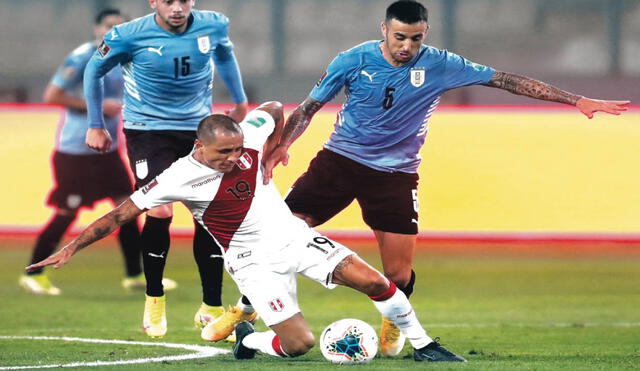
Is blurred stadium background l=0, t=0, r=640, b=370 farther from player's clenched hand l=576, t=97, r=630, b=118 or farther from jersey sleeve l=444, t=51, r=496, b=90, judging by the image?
jersey sleeve l=444, t=51, r=496, b=90

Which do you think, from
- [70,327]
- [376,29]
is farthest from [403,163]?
[376,29]

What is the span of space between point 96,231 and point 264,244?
949mm

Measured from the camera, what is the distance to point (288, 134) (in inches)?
286

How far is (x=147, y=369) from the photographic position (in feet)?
21.8

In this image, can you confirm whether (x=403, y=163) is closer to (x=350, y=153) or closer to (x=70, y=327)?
(x=350, y=153)

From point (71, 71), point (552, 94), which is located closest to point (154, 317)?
point (552, 94)

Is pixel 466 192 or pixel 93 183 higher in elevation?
pixel 93 183

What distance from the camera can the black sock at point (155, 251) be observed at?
7852 millimetres

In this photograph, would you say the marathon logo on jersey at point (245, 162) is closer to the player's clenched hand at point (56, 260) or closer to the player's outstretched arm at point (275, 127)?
the player's outstretched arm at point (275, 127)

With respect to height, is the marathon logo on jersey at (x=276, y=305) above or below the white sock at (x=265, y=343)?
above

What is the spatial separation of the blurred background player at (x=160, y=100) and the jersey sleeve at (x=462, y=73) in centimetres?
161

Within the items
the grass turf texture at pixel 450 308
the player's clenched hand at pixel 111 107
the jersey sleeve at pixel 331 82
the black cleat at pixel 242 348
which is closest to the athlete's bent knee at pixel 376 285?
the grass turf texture at pixel 450 308

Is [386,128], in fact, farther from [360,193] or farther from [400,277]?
[400,277]

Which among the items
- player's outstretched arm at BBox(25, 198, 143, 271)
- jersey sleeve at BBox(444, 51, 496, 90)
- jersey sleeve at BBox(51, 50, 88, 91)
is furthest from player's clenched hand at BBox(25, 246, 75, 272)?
jersey sleeve at BBox(51, 50, 88, 91)
